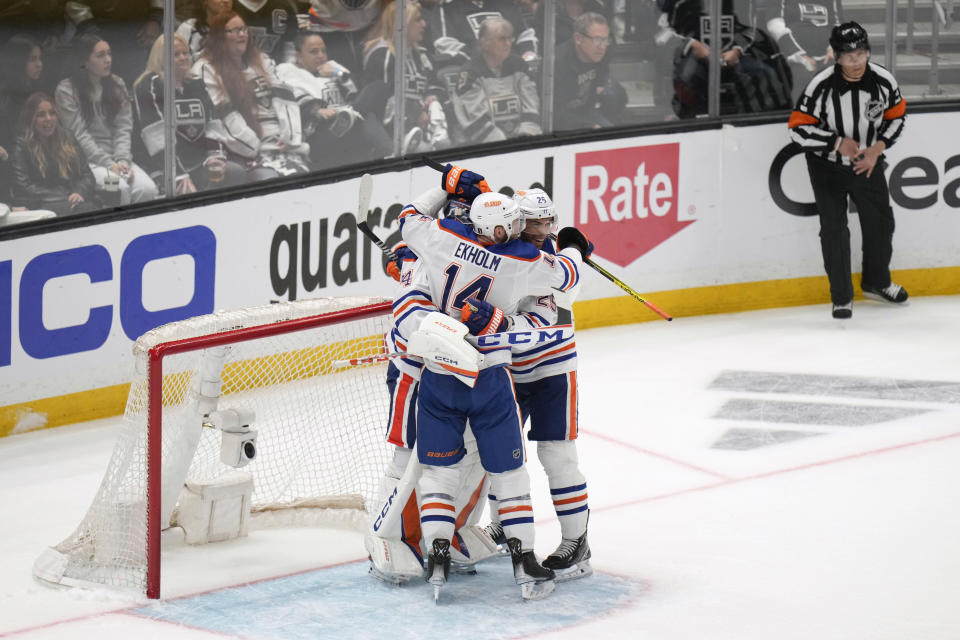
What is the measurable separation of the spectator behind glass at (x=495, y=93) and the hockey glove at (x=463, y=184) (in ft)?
9.41

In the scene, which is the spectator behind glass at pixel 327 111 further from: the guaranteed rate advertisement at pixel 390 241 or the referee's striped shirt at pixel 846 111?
the referee's striped shirt at pixel 846 111

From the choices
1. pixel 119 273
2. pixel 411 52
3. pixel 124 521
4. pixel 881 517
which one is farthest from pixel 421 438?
pixel 411 52

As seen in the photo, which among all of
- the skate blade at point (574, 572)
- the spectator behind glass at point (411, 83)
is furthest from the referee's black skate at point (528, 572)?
the spectator behind glass at point (411, 83)

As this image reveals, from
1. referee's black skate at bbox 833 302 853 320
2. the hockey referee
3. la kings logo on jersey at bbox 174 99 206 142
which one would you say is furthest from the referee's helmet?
la kings logo on jersey at bbox 174 99 206 142

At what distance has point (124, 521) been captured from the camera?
4234 mm

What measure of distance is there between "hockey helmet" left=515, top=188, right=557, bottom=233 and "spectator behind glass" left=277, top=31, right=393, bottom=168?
253 centimetres

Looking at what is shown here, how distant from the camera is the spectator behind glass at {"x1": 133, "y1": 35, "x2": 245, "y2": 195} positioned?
598 cm

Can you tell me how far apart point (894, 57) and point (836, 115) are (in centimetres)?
66

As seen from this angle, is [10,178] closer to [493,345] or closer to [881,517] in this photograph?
[493,345]

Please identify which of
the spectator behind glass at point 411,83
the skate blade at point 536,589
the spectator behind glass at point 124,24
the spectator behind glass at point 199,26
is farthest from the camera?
the spectator behind glass at point 411,83

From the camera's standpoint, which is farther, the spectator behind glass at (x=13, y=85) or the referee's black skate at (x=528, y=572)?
the spectator behind glass at (x=13, y=85)

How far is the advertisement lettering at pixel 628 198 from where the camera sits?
7.37m

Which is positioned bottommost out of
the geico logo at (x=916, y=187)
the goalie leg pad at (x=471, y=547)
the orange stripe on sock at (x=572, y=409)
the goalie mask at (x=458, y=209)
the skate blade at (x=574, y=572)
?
the skate blade at (x=574, y=572)

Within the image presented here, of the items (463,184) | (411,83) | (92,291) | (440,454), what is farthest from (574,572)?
(411,83)
